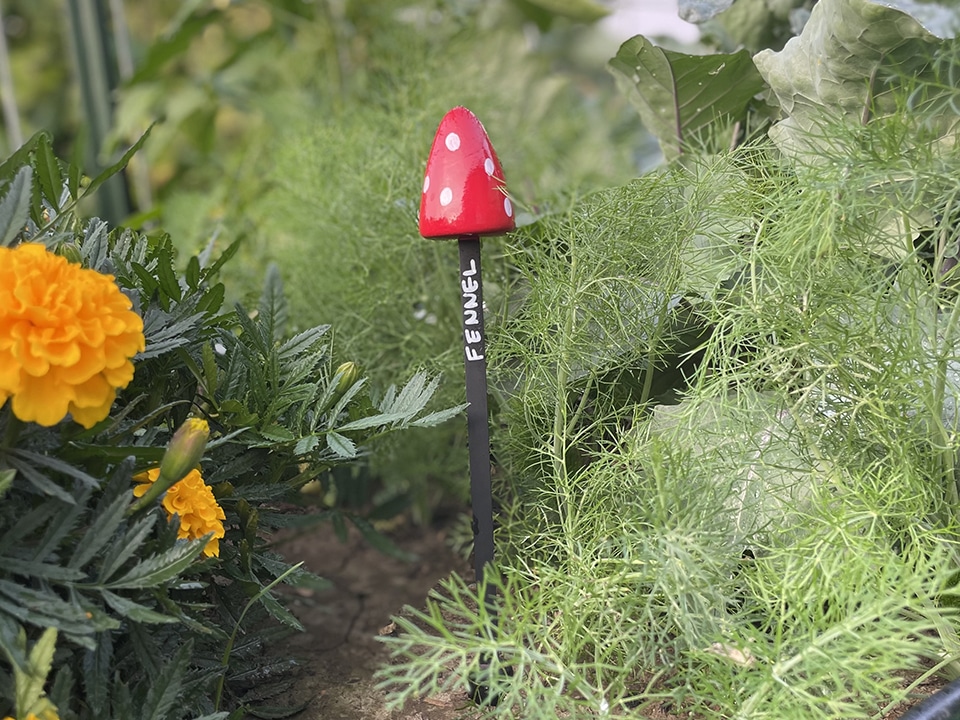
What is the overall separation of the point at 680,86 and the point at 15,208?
1.86 feet

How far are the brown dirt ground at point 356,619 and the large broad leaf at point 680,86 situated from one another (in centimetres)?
48

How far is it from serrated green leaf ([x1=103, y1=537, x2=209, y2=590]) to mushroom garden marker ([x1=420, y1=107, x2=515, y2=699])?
0.66 ft

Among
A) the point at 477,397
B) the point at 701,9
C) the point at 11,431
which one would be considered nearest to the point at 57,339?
the point at 11,431

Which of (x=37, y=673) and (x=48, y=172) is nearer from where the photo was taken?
(x=37, y=673)

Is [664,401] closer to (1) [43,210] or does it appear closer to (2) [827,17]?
(2) [827,17]

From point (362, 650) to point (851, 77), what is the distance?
61 centimetres

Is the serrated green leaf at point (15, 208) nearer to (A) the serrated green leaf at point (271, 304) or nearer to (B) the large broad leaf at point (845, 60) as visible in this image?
(A) the serrated green leaf at point (271, 304)

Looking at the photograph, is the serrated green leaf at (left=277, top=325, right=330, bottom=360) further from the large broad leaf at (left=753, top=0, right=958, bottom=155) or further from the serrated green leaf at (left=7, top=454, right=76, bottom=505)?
the large broad leaf at (left=753, top=0, right=958, bottom=155)

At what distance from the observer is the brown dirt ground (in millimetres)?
578

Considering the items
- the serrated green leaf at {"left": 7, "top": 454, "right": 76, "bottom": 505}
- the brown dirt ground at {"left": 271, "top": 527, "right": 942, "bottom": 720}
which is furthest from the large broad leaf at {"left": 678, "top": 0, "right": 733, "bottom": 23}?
the serrated green leaf at {"left": 7, "top": 454, "right": 76, "bottom": 505}

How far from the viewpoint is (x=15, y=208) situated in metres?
0.44

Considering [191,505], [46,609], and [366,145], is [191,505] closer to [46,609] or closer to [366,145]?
[46,609]

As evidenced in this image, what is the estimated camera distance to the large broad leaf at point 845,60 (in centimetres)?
59

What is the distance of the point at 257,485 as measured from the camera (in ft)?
1.80
